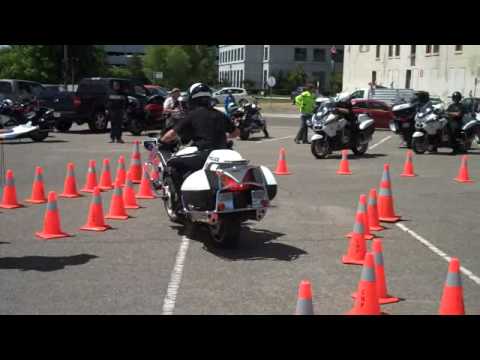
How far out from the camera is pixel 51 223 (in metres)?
8.91

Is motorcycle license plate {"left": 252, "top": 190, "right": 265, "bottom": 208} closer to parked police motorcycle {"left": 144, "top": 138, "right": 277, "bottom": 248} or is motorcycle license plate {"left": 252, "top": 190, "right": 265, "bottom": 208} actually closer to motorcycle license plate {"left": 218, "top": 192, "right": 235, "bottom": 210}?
parked police motorcycle {"left": 144, "top": 138, "right": 277, "bottom": 248}

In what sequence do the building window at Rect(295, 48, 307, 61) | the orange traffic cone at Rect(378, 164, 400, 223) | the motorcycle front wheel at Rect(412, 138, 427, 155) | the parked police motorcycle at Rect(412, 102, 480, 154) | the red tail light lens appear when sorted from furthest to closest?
the building window at Rect(295, 48, 307, 61) < the red tail light lens < the motorcycle front wheel at Rect(412, 138, 427, 155) < the parked police motorcycle at Rect(412, 102, 480, 154) < the orange traffic cone at Rect(378, 164, 400, 223)

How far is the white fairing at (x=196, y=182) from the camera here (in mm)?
8039

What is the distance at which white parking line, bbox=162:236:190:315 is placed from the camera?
6.09 meters

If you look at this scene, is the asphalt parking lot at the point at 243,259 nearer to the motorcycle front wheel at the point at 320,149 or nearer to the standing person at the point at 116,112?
the motorcycle front wheel at the point at 320,149

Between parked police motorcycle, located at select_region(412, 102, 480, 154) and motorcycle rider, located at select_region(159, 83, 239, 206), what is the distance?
1308 centimetres

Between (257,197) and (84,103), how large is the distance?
67.7 ft

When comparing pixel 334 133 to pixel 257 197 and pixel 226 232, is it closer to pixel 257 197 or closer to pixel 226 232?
pixel 257 197

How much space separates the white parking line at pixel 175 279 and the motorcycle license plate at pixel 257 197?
1003 millimetres

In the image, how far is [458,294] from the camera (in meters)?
5.50

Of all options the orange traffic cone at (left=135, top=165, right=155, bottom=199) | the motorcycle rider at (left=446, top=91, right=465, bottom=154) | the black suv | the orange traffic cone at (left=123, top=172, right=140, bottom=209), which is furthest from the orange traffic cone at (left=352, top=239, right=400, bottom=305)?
the black suv
